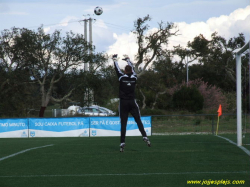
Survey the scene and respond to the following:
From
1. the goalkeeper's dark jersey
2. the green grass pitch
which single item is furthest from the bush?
the goalkeeper's dark jersey

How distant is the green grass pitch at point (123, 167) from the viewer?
614 cm

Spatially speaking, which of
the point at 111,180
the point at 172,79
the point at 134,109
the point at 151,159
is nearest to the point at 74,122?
the point at 134,109

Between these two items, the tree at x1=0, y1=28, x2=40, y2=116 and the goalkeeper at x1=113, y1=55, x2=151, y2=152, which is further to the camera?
the tree at x1=0, y1=28, x2=40, y2=116

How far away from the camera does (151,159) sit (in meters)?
8.28

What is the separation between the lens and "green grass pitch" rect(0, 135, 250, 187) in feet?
20.2

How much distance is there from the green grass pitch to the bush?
32.3m

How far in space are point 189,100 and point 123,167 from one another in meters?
35.6

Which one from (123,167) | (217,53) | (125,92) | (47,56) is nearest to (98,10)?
(47,56)

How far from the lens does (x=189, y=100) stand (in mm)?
42469

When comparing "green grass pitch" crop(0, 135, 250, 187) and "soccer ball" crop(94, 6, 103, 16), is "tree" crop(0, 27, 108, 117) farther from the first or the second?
"green grass pitch" crop(0, 135, 250, 187)

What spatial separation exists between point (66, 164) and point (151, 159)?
1.62 metres

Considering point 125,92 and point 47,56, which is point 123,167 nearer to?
point 125,92

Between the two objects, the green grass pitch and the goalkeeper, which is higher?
the goalkeeper

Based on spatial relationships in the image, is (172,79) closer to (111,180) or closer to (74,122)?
(74,122)
